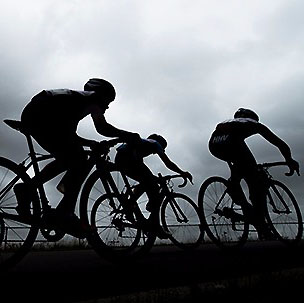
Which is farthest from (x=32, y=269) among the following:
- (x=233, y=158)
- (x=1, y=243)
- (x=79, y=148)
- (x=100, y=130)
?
(x=233, y=158)

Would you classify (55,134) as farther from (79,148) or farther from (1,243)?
(1,243)

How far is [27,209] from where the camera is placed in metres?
3.82

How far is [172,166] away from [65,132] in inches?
75.8

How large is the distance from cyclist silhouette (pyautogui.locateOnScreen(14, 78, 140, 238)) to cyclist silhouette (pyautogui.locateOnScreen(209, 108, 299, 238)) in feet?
8.91

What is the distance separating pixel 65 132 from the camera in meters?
4.15

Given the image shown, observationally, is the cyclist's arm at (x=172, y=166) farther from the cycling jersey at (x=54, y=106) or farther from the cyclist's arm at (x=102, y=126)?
the cycling jersey at (x=54, y=106)

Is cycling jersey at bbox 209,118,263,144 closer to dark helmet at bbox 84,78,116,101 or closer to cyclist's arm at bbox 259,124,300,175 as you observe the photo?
cyclist's arm at bbox 259,124,300,175

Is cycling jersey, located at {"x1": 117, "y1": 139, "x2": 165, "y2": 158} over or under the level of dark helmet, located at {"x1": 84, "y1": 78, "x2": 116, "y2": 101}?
under

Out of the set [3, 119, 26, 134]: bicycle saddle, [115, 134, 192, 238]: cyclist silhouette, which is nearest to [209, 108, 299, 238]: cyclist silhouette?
[115, 134, 192, 238]: cyclist silhouette

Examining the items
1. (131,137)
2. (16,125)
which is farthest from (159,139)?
(16,125)

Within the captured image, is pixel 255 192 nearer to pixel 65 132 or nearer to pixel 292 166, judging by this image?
pixel 292 166

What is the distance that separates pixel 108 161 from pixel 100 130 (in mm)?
603

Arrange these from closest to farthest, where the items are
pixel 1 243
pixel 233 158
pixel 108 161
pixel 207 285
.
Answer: pixel 207 285, pixel 1 243, pixel 108 161, pixel 233 158

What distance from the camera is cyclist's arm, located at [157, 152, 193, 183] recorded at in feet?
18.4
